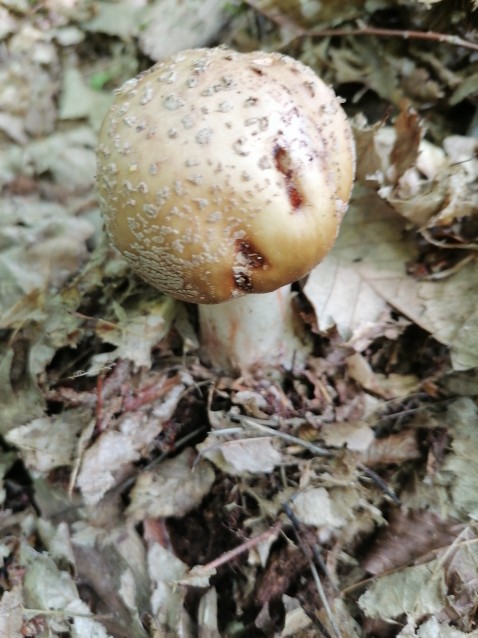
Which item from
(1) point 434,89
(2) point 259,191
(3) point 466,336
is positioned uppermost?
(2) point 259,191

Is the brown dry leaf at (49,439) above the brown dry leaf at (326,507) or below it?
above

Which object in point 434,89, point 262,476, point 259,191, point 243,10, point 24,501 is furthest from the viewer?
point 243,10

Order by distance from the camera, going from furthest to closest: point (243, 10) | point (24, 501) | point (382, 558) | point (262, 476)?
point (243, 10), point (24, 501), point (262, 476), point (382, 558)

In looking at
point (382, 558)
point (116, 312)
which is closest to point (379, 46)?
point (116, 312)

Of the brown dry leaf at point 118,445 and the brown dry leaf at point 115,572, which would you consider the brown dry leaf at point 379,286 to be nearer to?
the brown dry leaf at point 118,445

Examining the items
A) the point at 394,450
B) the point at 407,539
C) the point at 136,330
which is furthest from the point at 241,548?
the point at 136,330

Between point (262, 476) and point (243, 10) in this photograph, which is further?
point (243, 10)

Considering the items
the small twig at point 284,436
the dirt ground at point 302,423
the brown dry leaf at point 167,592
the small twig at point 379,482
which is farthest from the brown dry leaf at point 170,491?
the small twig at point 379,482

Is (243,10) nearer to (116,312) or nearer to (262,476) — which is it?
(116,312)

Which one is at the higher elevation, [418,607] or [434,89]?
[434,89]
